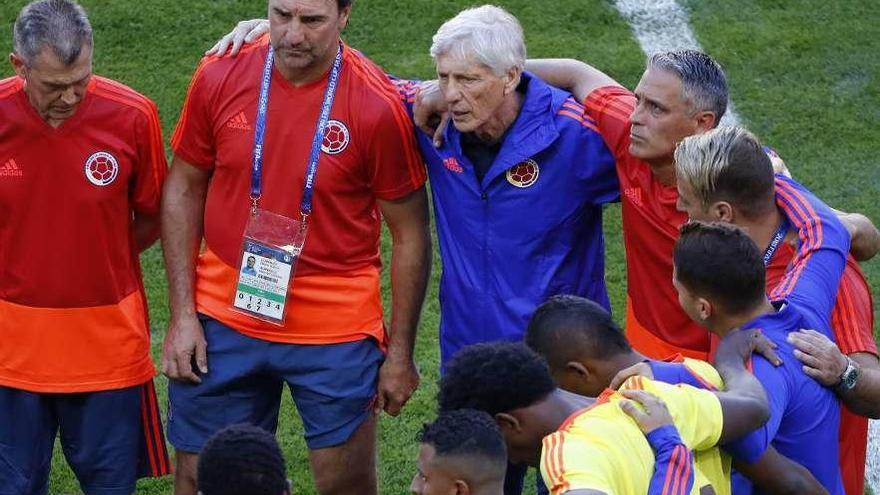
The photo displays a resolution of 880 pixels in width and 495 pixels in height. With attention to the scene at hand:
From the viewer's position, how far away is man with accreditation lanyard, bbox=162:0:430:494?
15.7ft

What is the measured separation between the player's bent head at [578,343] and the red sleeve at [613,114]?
3.08 ft

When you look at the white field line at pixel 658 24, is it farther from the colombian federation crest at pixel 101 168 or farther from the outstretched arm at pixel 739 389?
the outstretched arm at pixel 739 389

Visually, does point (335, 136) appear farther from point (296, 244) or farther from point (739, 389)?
point (739, 389)

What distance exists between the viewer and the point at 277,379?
5016 mm

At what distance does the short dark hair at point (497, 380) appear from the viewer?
145 inches

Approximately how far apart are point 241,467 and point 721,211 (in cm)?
164

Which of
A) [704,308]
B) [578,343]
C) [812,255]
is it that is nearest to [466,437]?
[578,343]

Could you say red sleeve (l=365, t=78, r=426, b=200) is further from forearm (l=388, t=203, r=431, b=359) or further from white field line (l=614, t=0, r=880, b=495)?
white field line (l=614, t=0, r=880, b=495)

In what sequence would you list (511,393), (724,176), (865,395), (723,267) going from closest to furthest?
(511,393), (723,267), (865,395), (724,176)

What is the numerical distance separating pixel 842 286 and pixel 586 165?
92cm

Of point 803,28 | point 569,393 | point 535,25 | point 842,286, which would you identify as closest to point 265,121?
point 569,393

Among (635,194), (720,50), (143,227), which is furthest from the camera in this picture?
(720,50)

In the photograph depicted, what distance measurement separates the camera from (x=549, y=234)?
191 inches

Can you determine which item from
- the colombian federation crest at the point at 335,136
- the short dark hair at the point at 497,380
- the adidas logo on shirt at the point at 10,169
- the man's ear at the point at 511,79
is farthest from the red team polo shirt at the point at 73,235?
the short dark hair at the point at 497,380
